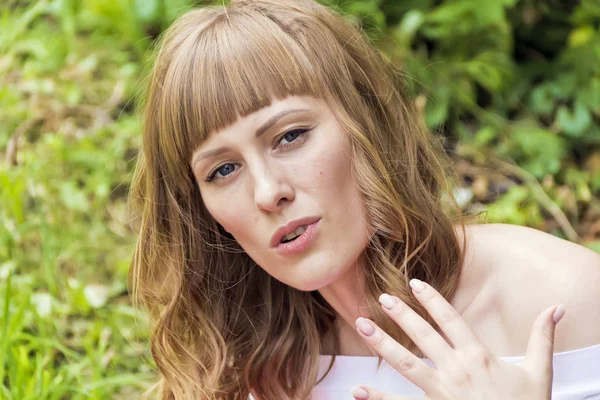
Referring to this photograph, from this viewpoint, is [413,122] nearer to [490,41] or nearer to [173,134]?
[173,134]

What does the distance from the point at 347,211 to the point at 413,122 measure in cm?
51

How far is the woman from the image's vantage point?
218 cm

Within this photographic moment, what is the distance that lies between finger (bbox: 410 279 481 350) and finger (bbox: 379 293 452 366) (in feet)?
0.08

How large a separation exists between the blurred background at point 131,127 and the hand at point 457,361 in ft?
6.26

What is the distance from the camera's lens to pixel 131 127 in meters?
4.71

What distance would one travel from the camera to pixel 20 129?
15.9 ft

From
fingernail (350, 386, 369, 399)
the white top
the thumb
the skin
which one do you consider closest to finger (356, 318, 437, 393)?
fingernail (350, 386, 369, 399)

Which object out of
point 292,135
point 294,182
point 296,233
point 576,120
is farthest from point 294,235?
point 576,120

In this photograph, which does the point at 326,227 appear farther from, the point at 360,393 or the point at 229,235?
the point at 229,235

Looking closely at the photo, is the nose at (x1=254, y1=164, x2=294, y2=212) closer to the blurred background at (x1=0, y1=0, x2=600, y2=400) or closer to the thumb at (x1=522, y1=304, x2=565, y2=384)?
the thumb at (x1=522, y1=304, x2=565, y2=384)

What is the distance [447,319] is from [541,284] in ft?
1.73

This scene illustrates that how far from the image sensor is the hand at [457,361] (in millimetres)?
1786

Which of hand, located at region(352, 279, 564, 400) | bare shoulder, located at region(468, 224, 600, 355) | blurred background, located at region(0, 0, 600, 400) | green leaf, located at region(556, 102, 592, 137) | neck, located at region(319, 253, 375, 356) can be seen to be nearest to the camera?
hand, located at region(352, 279, 564, 400)

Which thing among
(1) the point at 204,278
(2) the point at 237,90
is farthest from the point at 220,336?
(2) the point at 237,90
